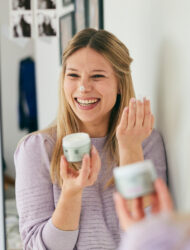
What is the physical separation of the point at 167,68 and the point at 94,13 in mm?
882

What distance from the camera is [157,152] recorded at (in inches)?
51.3

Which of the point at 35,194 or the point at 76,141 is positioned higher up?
the point at 76,141

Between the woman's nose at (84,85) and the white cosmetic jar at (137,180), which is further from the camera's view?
the woman's nose at (84,85)

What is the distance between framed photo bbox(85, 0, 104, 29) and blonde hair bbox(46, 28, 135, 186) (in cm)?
67

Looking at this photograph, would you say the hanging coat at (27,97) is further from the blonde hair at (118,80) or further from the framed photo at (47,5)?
the blonde hair at (118,80)

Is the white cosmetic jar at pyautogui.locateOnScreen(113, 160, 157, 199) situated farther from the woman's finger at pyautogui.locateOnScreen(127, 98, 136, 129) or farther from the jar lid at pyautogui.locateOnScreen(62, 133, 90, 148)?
the woman's finger at pyautogui.locateOnScreen(127, 98, 136, 129)

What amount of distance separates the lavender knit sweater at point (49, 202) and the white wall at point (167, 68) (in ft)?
0.41

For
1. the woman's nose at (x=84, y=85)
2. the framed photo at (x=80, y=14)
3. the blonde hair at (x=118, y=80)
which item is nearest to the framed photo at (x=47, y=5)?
the framed photo at (x=80, y=14)

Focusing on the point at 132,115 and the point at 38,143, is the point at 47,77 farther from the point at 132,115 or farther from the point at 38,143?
the point at 132,115

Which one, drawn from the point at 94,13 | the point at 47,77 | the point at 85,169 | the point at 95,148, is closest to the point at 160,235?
the point at 85,169

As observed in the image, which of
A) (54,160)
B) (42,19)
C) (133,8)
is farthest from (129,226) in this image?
(42,19)

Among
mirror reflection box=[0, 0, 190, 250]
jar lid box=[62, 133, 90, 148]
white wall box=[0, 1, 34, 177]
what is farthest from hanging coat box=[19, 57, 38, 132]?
jar lid box=[62, 133, 90, 148]

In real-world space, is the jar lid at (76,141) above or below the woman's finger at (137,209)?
above

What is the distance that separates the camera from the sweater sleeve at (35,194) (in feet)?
3.89
